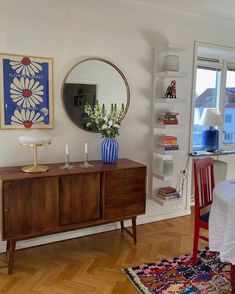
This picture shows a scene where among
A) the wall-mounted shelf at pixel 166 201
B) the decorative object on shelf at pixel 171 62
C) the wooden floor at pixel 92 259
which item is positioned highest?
the decorative object on shelf at pixel 171 62

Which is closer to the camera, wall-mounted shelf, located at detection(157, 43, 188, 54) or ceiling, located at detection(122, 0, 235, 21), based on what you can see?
ceiling, located at detection(122, 0, 235, 21)

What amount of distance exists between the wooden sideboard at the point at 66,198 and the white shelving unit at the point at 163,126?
590 mm

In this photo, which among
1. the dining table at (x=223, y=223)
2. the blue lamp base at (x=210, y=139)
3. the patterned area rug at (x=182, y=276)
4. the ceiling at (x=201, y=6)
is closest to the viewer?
the dining table at (x=223, y=223)

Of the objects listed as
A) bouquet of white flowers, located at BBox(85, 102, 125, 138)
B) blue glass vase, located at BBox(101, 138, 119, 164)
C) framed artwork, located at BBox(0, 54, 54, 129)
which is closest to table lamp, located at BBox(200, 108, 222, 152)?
bouquet of white flowers, located at BBox(85, 102, 125, 138)

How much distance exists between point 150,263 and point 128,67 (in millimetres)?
2018

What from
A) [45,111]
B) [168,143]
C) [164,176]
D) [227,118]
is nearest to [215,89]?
[227,118]

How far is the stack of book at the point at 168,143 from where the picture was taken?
328 cm

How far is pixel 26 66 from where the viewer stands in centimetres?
265

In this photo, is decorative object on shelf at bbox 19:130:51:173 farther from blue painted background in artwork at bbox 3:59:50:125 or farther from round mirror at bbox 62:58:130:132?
round mirror at bbox 62:58:130:132

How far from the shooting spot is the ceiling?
3.06 meters

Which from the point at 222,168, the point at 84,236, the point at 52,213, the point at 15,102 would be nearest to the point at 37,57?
the point at 15,102

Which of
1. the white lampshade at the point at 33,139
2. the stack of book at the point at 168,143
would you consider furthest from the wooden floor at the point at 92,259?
the white lampshade at the point at 33,139

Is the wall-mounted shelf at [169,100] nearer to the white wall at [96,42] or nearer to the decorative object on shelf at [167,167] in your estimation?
the white wall at [96,42]

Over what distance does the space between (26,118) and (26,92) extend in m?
0.24
